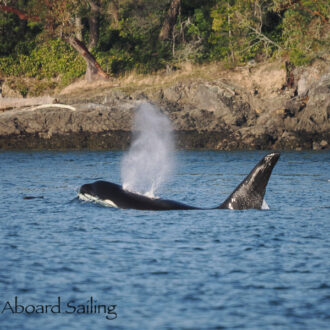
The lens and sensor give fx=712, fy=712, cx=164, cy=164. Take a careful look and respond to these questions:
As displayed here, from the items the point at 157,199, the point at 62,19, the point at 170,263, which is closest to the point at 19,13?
the point at 62,19

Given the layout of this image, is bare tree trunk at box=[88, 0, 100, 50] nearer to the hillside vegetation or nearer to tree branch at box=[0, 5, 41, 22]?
the hillside vegetation

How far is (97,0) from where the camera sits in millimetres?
58719

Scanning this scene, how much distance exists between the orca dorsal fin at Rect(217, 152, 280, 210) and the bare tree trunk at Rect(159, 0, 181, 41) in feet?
133

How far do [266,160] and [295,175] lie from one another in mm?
14054

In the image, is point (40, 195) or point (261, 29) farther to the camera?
point (261, 29)

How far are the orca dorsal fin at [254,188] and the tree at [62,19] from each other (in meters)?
37.5

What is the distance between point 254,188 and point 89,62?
132 feet

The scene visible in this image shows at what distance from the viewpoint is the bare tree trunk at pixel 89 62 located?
55.5 meters

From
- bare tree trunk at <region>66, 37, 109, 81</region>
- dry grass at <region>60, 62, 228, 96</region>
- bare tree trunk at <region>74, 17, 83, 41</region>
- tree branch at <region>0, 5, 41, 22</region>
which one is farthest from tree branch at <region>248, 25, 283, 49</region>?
tree branch at <region>0, 5, 41, 22</region>

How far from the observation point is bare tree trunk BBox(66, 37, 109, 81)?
182 feet

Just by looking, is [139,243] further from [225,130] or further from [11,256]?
[225,130]

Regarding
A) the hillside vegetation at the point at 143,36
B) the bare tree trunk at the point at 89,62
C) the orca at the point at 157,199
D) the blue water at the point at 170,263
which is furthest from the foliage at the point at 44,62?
the orca at the point at 157,199

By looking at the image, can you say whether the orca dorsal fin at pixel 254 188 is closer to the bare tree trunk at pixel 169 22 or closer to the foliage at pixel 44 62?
the bare tree trunk at pixel 169 22

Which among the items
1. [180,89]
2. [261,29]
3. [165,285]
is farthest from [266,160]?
[261,29]
